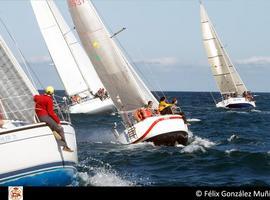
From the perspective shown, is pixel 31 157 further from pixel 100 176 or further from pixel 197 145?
pixel 197 145

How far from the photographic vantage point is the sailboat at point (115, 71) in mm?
25984

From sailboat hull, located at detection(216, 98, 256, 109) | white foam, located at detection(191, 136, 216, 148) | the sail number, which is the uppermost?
the sail number

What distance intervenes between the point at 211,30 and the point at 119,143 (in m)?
40.9

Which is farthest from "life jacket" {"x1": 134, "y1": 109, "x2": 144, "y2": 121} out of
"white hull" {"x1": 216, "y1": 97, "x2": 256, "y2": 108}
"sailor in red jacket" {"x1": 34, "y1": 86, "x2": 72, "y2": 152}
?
"white hull" {"x1": 216, "y1": 97, "x2": 256, "y2": 108}

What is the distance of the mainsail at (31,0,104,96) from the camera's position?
4731 cm

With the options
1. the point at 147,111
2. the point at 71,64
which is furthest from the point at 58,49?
the point at 147,111

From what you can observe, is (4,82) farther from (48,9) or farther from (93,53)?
(48,9)

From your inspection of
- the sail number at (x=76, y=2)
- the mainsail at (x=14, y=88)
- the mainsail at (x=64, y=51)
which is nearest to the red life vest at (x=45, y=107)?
the mainsail at (x=14, y=88)

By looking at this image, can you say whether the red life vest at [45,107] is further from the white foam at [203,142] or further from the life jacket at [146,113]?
the white foam at [203,142]

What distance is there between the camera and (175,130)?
23.9 metres

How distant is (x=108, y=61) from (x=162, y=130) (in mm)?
5712

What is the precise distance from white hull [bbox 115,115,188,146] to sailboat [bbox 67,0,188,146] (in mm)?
43

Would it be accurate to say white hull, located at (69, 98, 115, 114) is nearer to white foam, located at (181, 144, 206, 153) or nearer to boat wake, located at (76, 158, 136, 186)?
white foam, located at (181, 144, 206, 153)
